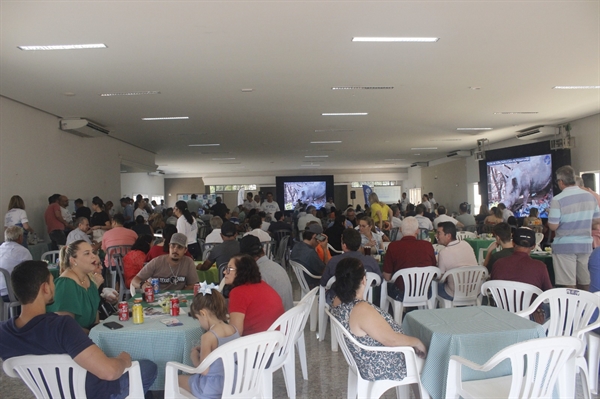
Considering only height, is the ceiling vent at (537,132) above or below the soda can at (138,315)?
above

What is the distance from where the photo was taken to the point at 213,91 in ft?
20.8

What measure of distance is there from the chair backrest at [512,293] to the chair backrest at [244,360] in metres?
1.85

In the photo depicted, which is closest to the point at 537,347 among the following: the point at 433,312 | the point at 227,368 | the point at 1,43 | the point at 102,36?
the point at 433,312

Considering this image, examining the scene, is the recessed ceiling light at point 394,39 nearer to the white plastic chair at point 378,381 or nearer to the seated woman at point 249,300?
the seated woman at point 249,300

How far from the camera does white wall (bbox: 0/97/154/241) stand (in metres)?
6.60

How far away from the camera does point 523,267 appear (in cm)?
356

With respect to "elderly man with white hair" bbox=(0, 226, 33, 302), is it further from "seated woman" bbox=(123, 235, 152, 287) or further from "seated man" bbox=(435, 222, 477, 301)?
"seated man" bbox=(435, 222, 477, 301)

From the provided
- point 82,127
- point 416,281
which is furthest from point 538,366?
point 82,127

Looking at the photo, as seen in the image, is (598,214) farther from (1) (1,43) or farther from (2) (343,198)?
(2) (343,198)

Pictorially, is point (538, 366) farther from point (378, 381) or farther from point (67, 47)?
point (67, 47)

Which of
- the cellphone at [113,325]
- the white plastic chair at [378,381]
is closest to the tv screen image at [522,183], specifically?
the white plastic chair at [378,381]

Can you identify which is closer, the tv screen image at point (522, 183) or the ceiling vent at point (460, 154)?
the tv screen image at point (522, 183)

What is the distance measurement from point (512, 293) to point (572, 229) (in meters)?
1.31

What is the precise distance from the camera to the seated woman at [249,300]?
2.78 m
